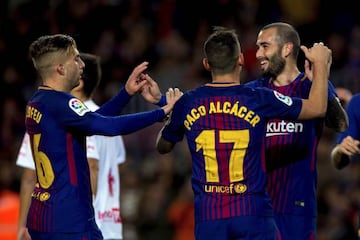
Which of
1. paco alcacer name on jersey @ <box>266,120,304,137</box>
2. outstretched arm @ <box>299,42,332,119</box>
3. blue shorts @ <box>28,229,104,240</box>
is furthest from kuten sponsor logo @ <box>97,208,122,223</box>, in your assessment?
outstretched arm @ <box>299,42,332,119</box>

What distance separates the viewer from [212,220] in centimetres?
660

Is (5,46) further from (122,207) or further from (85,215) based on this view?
(85,215)

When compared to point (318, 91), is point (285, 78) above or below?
above

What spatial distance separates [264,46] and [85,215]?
6.00 ft

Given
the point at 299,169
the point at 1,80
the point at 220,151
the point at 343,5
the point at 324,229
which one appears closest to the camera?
the point at 220,151

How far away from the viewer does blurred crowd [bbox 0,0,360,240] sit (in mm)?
12055

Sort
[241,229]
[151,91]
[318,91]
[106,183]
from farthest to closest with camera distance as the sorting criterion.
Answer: [106,183] < [151,91] < [318,91] < [241,229]

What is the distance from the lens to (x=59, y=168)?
659 centimetres

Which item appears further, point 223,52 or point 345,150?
point 345,150

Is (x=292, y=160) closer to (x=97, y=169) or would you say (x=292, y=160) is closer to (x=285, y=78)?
(x=285, y=78)

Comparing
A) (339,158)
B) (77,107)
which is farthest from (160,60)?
(77,107)

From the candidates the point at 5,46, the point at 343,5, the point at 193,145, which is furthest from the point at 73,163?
the point at 5,46

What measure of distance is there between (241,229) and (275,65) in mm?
1393

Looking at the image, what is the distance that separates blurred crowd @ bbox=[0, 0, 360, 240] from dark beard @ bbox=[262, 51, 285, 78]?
3841 millimetres
